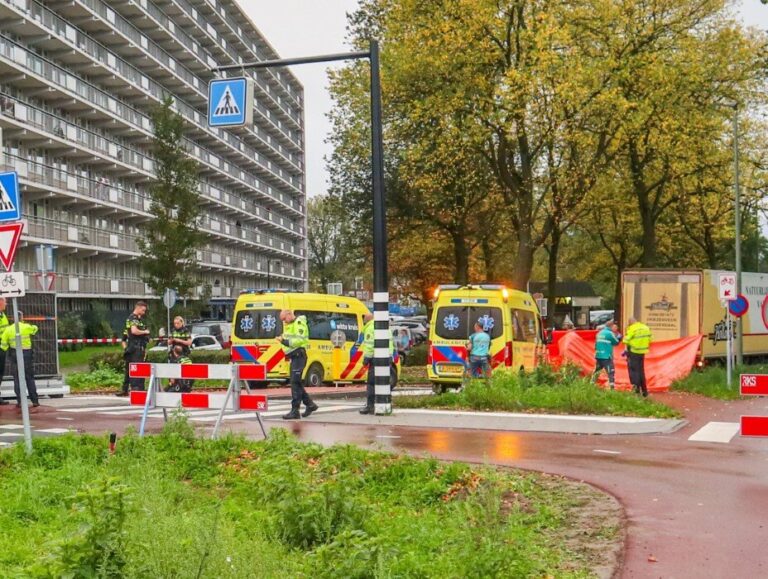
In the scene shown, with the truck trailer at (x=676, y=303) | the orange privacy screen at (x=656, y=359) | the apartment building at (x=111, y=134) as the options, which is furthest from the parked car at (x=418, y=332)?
the orange privacy screen at (x=656, y=359)

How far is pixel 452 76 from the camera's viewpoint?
1198 inches

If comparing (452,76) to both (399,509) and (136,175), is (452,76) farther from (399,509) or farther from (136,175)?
(136,175)

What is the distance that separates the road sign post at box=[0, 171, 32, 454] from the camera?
10.4 meters

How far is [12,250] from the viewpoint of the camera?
10.6 m

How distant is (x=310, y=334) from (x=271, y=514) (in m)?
16.0

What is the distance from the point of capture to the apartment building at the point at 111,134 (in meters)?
49.7

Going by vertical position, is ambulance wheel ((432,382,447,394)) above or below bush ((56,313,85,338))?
below

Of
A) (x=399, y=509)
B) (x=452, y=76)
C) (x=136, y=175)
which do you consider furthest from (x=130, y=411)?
(x=136, y=175)

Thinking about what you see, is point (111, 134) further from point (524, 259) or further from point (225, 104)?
point (225, 104)

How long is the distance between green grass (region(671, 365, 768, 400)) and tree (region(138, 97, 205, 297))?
22.8m

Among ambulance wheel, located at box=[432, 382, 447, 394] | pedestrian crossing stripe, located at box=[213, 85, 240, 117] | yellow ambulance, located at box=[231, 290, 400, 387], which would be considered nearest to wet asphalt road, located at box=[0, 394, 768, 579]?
pedestrian crossing stripe, located at box=[213, 85, 240, 117]

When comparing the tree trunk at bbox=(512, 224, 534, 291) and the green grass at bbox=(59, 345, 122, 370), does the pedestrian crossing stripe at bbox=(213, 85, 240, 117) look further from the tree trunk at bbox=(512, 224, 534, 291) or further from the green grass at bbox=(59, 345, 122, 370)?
the green grass at bbox=(59, 345, 122, 370)

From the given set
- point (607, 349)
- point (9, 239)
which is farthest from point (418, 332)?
point (9, 239)

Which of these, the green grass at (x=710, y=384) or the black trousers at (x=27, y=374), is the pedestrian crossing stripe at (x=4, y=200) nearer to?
the black trousers at (x=27, y=374)
